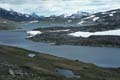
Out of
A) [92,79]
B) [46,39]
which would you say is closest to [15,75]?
[92,79]

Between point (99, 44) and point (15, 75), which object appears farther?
point (99, 44)

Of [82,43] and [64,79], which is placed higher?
[64,79]

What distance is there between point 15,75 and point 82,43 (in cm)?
11726

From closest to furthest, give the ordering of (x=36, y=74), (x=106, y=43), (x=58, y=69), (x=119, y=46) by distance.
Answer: (x=36, y=74)
(x=58, y=69)
(x=119, y=46)
(x=106, y=43)

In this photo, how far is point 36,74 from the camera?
52.4m

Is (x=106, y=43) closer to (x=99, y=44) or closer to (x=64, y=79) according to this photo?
(x=99, y=44)

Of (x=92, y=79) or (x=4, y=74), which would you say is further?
(x=92, y=79)

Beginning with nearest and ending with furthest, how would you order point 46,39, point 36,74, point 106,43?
point 36,74
point 106,43
point 46,39

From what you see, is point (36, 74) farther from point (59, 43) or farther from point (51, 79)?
point (59, 43)

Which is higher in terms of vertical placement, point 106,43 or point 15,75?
point 15,75

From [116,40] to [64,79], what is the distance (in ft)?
385

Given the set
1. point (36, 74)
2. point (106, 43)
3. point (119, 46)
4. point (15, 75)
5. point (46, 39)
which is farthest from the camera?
point (46, 39)

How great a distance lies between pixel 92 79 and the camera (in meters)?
54.7

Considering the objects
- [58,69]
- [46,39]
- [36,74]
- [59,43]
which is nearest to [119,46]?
[59,43]
